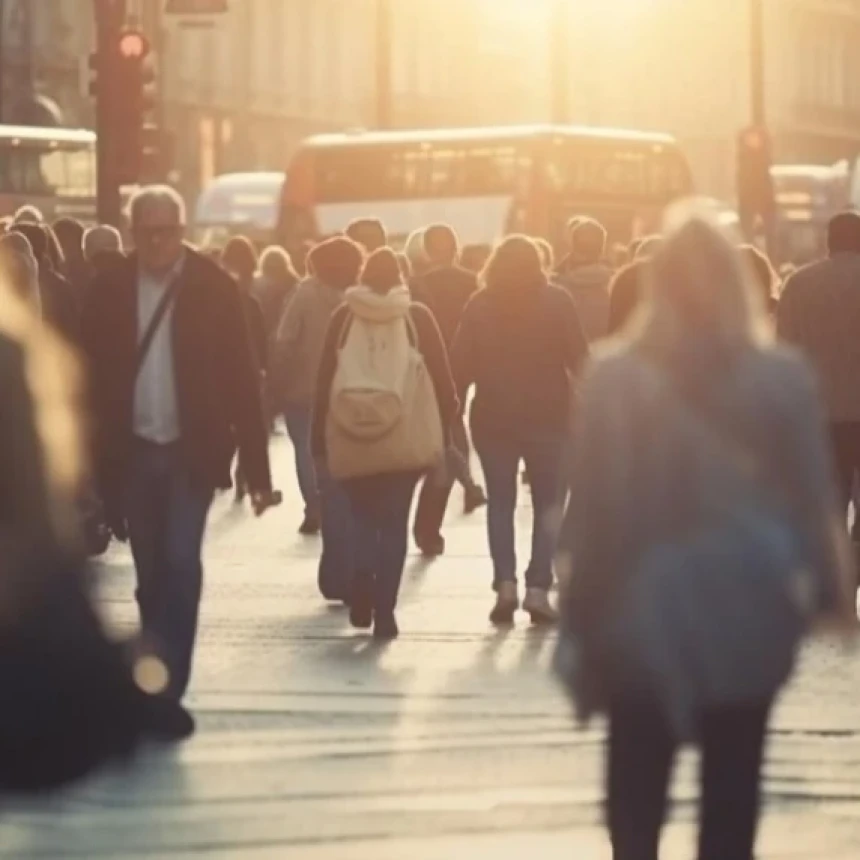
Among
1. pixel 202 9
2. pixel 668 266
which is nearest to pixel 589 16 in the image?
pixel 202 9

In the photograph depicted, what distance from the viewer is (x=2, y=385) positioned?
4.11m

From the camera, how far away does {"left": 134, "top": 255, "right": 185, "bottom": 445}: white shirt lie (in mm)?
10094

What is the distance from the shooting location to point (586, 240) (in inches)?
690

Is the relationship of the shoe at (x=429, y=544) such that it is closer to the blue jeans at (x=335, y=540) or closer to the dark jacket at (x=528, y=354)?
the blue jeans at (x=335, y=540)

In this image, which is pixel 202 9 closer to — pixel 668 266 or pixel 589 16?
pixel 668 266

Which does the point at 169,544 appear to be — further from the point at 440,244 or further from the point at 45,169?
the point at 45,169

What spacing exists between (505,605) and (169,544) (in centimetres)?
335

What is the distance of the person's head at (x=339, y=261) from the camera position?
14641 millimetres

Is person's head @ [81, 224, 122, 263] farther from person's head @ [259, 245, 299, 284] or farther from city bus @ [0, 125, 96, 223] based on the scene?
city bus @ [0, 125, 96, 223]

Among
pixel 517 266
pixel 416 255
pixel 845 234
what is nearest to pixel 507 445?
pixel 517 266

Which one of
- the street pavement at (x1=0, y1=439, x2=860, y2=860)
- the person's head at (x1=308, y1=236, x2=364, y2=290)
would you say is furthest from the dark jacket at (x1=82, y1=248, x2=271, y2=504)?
the person's head at (x1=308, y1=236, x2=364, y2=290)

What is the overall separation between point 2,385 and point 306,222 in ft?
129

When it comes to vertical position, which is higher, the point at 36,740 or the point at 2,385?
the point at 2,385

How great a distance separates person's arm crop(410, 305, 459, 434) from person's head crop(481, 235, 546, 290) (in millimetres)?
418
